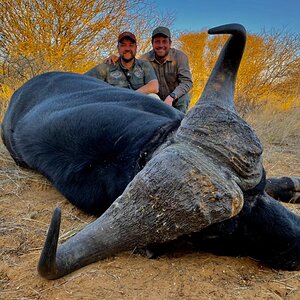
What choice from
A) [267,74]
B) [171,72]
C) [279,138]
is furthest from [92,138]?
[267,74]

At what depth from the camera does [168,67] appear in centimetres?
640

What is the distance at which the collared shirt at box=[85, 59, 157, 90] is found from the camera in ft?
18.9

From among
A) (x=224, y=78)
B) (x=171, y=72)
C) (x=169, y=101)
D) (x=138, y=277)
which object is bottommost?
(x=138, y=277)

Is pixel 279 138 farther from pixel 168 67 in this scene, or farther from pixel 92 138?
pixel 92 138

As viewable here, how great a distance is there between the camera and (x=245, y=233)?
1.80 m

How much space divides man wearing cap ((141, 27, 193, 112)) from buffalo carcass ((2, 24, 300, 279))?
12.9ft

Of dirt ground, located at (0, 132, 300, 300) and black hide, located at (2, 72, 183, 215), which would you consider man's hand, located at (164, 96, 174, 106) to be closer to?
black hide, located at (2, 72, 183, 215)

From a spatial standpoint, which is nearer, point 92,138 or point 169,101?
point 92,138

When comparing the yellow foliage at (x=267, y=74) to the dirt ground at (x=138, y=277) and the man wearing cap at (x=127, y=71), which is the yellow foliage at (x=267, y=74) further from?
the dirt ground at (x=138, y=277)

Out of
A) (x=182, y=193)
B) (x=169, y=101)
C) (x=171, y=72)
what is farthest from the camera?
(x=171, y=72)

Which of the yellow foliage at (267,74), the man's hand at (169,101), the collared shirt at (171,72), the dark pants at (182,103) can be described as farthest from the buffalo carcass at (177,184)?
the yellow foliage at (267,74)

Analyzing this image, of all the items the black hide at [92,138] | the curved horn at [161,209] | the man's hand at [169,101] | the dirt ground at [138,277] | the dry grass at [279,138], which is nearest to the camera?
the curved horn at [161,209]

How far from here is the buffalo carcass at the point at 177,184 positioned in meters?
1.56

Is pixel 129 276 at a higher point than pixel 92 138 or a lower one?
lower
